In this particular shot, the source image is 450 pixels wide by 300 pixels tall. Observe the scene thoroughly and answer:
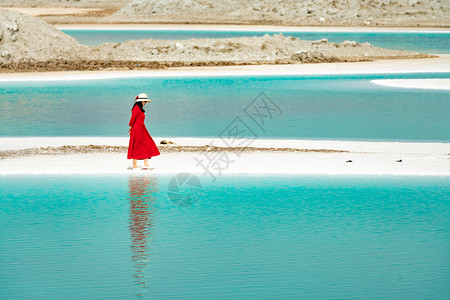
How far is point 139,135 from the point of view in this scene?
1280 centimetres

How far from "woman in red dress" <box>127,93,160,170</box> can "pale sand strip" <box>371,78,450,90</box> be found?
59.3ft

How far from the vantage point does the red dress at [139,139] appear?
12633mm

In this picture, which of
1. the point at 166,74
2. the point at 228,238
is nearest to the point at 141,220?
the point at 228,238

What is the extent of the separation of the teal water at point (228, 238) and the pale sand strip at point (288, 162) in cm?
55

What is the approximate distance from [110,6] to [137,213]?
10199 cm

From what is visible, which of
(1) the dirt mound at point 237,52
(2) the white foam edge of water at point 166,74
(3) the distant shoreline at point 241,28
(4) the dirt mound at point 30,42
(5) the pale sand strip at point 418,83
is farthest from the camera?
(3) the distant shoreline at point 241,28

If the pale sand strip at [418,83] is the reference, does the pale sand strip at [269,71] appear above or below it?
above

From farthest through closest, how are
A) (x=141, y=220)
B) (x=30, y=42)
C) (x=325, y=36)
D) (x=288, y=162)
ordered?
(x=325, y=36), (x=30, y=42), (x=288, y=162), (x=141, y=220)

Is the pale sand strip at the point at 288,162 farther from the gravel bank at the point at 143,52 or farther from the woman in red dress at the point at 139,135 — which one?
the gravel bank at the point at 143,52

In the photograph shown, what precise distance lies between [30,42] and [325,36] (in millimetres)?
27273

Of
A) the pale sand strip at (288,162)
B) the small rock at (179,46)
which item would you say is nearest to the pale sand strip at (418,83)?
the pale sand strip at (288,162)

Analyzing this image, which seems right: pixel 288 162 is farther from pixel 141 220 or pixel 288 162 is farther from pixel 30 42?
pixel 30 42

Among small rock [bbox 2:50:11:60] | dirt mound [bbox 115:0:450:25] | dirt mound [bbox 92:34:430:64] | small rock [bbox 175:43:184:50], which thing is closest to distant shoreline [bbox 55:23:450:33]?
dirt mound [bbox 115:0:450:25]

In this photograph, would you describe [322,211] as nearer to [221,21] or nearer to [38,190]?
[38,190]
